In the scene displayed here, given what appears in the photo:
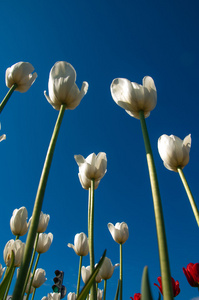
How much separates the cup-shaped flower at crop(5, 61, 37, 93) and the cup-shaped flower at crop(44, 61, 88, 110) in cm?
84

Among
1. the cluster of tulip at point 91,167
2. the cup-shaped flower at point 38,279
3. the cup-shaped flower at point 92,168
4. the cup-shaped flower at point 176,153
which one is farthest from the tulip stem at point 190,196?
the cup-shaped flower at point 38,279

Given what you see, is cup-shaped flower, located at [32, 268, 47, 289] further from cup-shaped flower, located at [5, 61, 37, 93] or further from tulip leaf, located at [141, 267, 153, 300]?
tulip leaf, located at [141, 267, 153, 300]

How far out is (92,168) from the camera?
220 centimetres

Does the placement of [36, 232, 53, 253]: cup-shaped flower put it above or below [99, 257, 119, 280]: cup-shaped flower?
above

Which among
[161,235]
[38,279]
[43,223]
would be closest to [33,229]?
[161,235]

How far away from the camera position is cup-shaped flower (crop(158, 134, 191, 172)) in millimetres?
1937

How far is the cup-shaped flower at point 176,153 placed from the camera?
1937 mm

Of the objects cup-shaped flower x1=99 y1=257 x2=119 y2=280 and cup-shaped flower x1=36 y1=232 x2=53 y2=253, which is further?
cup-shaped flower x1=36 y1=232 x2=53 y2=253

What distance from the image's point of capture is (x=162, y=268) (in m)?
0.71

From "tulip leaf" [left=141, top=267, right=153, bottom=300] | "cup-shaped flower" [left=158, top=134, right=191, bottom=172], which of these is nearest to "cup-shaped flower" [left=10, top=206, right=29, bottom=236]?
"cup-shaped flower" [left=158, top=134, right=191, bottom=172]

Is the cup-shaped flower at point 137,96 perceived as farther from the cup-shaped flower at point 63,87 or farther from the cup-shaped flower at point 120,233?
the cup-shaped flower at point 120,233

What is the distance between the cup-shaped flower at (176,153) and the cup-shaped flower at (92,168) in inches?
23.6

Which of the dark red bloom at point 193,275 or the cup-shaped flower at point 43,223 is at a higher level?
the cup-shaped flower at point 43,223

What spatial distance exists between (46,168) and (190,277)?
2.12 meters
